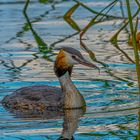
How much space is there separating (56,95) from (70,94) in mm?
176

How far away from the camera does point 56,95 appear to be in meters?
11.4

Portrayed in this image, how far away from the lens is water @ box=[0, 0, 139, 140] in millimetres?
9680

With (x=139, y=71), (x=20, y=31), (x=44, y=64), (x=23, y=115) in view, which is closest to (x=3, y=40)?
(x=20, y=31)

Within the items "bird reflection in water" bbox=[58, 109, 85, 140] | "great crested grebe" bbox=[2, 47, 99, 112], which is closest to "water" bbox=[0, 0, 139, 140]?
"bird reflection in water" bbox=[58, 109, 85, 140]

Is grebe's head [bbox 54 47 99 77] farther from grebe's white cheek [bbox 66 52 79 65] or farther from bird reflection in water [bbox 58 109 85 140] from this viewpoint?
bird reflection in water [bbox 58 109 85 140]

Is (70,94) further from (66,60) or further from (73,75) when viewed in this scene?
(73,75)

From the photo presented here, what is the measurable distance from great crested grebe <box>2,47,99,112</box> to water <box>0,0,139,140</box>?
212 mm

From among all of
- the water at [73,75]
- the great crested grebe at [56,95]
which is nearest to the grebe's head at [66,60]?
the great crested grebe at [56,95]

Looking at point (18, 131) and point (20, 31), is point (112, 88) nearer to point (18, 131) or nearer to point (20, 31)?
point (18, 131)

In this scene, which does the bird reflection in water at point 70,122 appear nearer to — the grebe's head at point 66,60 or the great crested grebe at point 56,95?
the great crested grebe at point 56,95

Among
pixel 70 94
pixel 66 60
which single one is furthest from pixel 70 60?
pixel 70 94

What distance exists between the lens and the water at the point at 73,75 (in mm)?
9680

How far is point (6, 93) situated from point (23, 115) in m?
1.13

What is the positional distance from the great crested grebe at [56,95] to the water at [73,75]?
0.21 metres
